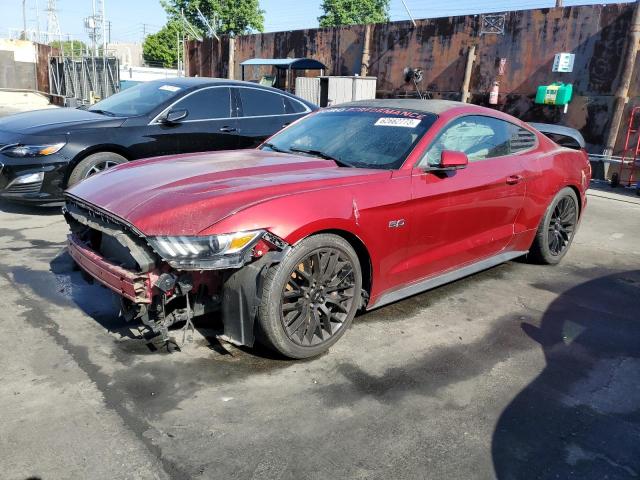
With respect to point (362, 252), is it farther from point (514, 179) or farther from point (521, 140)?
point (521, 140)

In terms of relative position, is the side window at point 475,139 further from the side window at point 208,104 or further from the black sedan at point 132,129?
the side window at point 208,104

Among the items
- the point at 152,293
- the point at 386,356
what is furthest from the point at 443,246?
the point at 152,293

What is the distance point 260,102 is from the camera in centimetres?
727

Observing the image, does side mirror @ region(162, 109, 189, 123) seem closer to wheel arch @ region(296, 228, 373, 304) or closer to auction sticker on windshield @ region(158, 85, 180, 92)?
auction sticker on windshield @ region(158, 85, 180, 92)

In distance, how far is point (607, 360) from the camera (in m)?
3.58

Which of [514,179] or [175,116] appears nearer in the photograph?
[514,179]

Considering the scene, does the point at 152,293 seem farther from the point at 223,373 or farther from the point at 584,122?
the point at 584,122

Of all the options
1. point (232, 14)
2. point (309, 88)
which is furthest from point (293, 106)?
point (232, 14)

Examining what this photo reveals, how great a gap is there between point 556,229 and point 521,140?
42.2 inches

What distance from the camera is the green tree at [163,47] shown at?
215ft

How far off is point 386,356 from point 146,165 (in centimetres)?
214

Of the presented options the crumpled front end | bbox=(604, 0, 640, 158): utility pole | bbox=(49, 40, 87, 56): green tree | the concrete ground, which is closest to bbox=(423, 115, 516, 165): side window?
the concrete ground

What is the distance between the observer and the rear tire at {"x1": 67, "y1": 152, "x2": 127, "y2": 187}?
19.5ft

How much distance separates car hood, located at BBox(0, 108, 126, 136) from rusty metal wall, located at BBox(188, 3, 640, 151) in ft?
31.6
